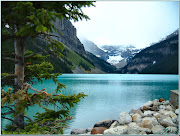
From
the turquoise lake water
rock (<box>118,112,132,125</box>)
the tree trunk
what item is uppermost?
the tree trunk

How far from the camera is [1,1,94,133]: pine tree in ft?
8.21

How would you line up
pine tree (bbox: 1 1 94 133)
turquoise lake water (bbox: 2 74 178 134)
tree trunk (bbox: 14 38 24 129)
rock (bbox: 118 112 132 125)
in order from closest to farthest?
pine tree (bbox: 1 1 94 133) → tree trunk (bbox: 14 38 24 129) → rock (bbox: 118 112 132 125) → turquoise lake water (bbox: 2 74 178 134)

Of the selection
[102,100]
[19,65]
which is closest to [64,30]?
[19,65]

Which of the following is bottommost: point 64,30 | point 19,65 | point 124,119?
point 124,119

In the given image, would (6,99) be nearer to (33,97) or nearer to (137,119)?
(33,97)

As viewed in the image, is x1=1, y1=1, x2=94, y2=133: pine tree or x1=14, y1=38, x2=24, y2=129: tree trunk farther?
x1=14, y1=38, x2=24, y2=129: tree trunk

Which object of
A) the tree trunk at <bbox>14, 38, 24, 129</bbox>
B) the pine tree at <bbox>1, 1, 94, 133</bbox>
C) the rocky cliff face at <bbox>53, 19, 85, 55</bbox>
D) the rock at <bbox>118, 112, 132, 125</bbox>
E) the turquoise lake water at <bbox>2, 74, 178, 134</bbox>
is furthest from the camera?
the turquoise lake water at <bbox>2, 74, 178, 134</bbox>

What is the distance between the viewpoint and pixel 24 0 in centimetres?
257

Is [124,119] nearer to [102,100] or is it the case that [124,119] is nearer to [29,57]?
[29,57]

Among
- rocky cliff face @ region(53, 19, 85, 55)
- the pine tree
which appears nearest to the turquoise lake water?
rocky cliff face @ region(53, 19, 85, 55)

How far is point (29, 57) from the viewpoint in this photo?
346cm

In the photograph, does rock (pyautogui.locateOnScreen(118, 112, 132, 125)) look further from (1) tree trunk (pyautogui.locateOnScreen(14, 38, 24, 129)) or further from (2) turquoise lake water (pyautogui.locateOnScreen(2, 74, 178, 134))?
(1) tree trunk (pyautogui.locateOnScreen(14, 38, 24, 129))

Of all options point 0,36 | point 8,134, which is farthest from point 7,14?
point 8,134

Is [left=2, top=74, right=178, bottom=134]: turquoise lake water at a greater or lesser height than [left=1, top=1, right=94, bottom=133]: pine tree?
lesser
